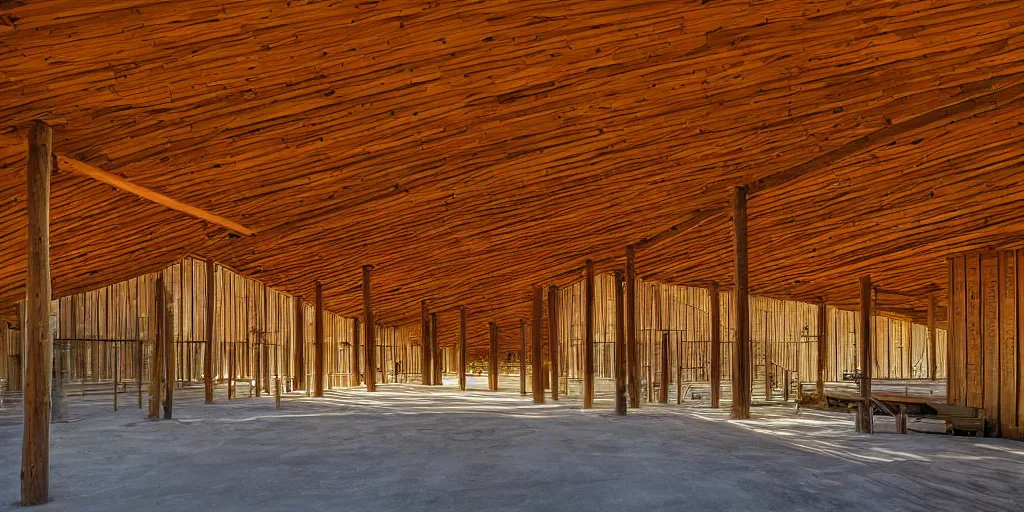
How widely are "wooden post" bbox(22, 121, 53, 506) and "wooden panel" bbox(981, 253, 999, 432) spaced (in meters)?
11.5

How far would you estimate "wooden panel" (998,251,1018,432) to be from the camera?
11352 millimetres

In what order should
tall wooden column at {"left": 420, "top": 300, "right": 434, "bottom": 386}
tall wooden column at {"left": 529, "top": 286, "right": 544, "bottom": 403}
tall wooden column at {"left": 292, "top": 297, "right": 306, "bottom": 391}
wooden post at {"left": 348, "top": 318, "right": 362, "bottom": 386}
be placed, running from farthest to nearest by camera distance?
tall wooden column at {"left": 420, "top": 300, "right": 434, "bottom": 386} < wooden post at {"left": 348, "top": 318, "right": 362, "bottom": 386} < tall wooden column at {"left": 292, "top": 297, "right": 306, "bottom": 391} < tall wooden column at {"left": 529, "top": 286, "right": 544, "bottom": 403}

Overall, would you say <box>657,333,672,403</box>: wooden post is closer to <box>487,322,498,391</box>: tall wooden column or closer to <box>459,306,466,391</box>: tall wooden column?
<box>487,322,498,391</box>: tall wooden column

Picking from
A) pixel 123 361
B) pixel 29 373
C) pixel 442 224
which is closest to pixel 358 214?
pixel 442 224

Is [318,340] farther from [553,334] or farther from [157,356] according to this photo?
[157,356]

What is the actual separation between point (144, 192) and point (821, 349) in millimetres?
15376

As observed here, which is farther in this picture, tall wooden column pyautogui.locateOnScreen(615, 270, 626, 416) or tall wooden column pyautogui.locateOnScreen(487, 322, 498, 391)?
tall wooden column pyautogui.locateOnScreen(487, 322, 498, 391)

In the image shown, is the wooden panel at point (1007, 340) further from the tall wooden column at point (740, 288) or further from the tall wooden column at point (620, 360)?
the tall wooden column at point (620, 360)

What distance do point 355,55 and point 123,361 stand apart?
16212mm

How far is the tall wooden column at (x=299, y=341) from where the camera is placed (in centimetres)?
2273

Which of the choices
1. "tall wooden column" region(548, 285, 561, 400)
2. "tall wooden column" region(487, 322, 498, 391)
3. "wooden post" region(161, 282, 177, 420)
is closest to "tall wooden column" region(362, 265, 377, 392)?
"tall wooden column" region(487, 322, 498, 391)

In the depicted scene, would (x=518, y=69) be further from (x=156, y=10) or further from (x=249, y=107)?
(x=156, y=10)

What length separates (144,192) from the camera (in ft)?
37.2

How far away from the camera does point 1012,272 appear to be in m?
11.4
